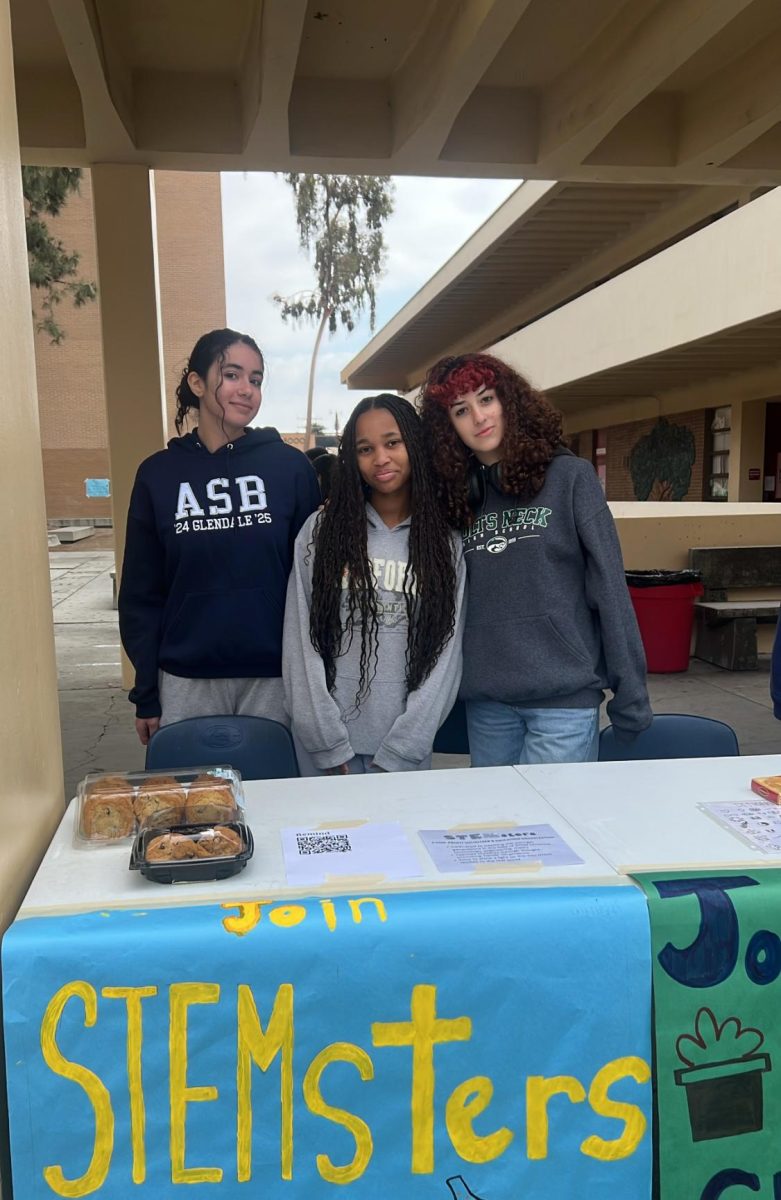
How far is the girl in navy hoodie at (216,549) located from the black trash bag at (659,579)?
4766 mm

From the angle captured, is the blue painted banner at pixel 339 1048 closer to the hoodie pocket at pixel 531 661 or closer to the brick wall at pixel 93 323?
the hoodie pocket at pixel 531 661

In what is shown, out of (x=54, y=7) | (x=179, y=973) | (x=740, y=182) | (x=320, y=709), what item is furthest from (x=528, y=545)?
(x=740, y=182)

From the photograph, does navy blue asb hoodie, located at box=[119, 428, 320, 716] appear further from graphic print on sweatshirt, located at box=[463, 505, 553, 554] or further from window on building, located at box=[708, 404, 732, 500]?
window on building, located at box=[708, 404, 732, 500]

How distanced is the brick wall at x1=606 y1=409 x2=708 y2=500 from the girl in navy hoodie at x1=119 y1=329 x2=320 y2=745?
13.5 metres

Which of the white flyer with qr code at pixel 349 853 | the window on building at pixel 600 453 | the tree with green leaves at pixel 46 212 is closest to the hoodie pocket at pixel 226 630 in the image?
the white flyer with qr code at pixel 349 853

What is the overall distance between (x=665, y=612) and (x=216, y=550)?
521 centimetres

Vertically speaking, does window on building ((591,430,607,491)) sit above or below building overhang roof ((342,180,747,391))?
below

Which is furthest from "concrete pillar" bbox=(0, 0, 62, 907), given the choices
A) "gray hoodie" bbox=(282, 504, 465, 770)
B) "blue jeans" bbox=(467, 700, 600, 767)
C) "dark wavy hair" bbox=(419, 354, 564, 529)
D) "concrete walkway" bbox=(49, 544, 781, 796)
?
"concrete walkway" bbox=(49, 544, 781, 796)

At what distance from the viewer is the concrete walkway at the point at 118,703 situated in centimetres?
538

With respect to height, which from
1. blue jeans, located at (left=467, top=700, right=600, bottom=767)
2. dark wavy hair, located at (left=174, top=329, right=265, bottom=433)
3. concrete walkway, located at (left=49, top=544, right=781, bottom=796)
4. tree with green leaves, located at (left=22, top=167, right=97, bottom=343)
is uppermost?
tree with green leaves, located at (left=22, top=167, right=97, bottom=343)

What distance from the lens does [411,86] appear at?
18.3ft

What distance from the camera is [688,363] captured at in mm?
12852

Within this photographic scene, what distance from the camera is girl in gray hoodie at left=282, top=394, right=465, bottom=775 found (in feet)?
7.89

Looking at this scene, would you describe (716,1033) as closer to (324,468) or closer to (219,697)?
(219,697)
